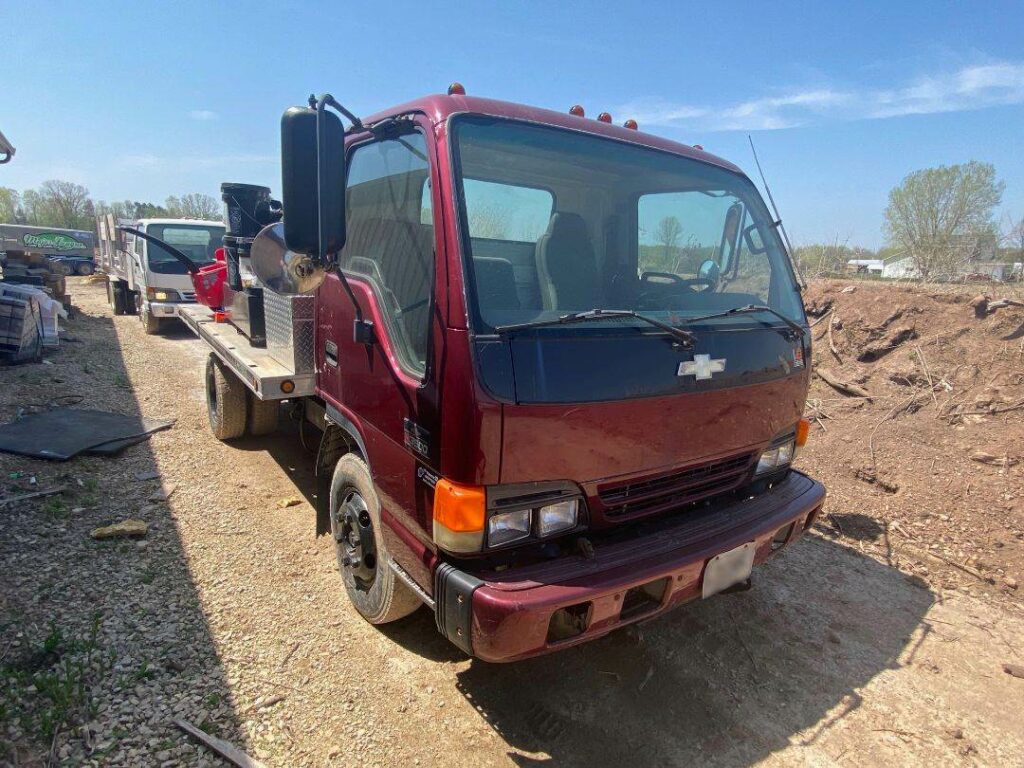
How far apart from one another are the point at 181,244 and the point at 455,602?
10.7 m

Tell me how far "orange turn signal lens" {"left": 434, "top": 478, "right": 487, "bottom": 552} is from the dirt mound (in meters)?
3.34

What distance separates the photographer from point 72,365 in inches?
293

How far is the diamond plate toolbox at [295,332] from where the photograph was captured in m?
3.16

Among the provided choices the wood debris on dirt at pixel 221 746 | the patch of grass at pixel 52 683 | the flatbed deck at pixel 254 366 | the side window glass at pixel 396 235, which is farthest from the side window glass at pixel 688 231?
the patch of grass at pixel 52 683

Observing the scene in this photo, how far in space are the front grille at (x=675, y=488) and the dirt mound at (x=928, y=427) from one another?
209cm

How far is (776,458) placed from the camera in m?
2.80

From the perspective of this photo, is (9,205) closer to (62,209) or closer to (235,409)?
(62,209)

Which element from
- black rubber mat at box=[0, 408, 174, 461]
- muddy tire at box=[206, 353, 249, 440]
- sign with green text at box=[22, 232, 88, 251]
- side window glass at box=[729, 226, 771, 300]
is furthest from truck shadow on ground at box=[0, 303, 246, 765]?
sign with green text at box=[22, 232, 88, 251]

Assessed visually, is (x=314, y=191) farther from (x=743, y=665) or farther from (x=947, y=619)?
(x=947, y=619)

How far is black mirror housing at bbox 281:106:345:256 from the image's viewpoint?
1.92 metres

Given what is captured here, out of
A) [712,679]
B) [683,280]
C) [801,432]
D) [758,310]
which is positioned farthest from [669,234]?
[712,679]

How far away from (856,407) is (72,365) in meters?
9.71

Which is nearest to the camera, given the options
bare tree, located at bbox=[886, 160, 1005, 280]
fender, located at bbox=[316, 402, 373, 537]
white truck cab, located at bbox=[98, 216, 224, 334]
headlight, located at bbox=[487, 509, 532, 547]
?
headlight, located at bbox=[487, 509, 532, 547]

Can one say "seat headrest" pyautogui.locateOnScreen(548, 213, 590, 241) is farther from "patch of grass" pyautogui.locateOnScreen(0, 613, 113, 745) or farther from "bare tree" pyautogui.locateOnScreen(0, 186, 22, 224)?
"bare tree" pyautogui.locateOnScreen(0, 186, 22, 224)
